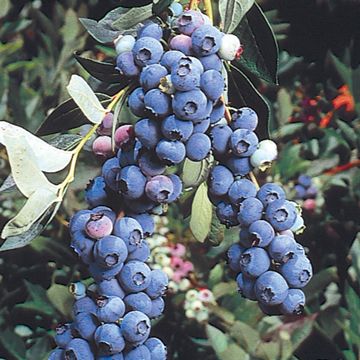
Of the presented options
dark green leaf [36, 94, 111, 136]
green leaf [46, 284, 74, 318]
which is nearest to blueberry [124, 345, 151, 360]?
dark green leaf [36, 94, 111, 136]

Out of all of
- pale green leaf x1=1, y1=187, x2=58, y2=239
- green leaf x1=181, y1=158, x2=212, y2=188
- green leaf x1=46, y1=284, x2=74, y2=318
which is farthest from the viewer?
green leaf x1=46, y1=284, x2=74, y2=318

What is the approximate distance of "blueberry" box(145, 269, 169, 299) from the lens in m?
0.58

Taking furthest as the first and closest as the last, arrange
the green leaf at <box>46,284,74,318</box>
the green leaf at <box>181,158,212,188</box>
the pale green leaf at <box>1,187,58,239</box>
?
the green leaf at <box>46,284,74,318</box> → the green leaf at <box>181,158,212,188</box> → the pale green leaf at <box>1,187,58,239</box>

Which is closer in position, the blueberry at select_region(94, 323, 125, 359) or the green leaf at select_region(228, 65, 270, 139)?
the blueberry at select_region(94, 323, 125, 359)

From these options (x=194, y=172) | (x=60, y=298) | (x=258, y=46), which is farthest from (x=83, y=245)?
(x=60, y=298)

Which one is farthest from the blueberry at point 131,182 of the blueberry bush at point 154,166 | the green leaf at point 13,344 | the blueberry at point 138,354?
the green leaf at point 13,344

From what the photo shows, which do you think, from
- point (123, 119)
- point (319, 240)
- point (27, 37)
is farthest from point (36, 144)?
point (27, 37)

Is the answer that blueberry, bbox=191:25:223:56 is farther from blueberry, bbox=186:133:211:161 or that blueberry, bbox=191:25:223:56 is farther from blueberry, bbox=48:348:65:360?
blueberry, bbox=48:348:65:360

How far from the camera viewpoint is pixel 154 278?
22.9 inches

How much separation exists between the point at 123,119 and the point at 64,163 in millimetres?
428

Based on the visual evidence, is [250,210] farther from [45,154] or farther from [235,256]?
[45,154]

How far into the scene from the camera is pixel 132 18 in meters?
0.67

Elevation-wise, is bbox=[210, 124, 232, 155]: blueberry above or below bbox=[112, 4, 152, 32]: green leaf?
below

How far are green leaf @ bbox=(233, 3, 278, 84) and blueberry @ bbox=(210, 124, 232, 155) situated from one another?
12 cm
